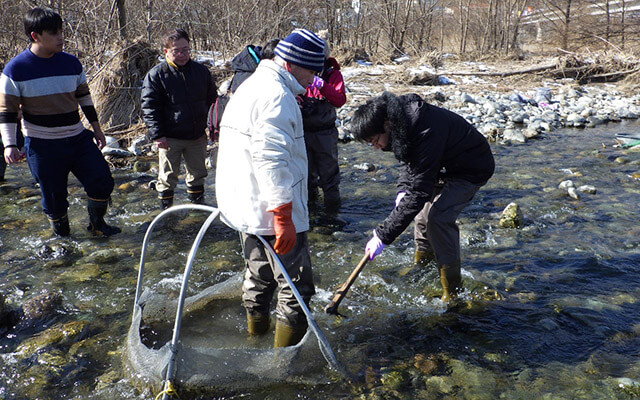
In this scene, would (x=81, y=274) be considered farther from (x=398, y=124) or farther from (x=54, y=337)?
(x=398, y=124)

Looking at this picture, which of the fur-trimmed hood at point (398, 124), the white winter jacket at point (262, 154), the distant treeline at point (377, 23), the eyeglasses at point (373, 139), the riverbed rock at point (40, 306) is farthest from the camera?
the distant treeline at point (377, 23)

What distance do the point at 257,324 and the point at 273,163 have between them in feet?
4.36

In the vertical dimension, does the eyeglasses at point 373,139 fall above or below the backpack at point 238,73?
below

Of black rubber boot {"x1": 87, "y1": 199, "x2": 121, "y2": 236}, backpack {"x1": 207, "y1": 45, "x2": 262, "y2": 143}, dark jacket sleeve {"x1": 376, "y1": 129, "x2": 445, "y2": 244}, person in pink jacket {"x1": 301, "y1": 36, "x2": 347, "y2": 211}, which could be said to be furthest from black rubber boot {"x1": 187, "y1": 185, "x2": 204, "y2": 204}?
dark jacket sleeve {"x1": 376, "y1": 129, "x2": 445, "y2": 244}

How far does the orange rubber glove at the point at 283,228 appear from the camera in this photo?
2.76m

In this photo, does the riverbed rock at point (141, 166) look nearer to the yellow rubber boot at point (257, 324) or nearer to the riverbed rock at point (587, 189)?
the yellow rubber boot at point (257, 324)

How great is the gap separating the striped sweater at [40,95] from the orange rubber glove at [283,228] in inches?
118

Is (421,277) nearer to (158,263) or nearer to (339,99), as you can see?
(339,99)

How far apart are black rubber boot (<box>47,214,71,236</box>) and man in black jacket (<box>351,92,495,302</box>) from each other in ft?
11.1

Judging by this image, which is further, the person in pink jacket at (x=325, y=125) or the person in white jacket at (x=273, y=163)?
the person in pink jacket at (x=325, y=125)

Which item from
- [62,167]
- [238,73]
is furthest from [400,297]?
[62,167]

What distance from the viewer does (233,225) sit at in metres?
2.96

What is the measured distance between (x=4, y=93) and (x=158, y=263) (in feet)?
6.54

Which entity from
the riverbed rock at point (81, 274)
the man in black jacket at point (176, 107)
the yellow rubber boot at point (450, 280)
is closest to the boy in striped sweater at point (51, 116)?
the man in black jacket at point (176, 107)
